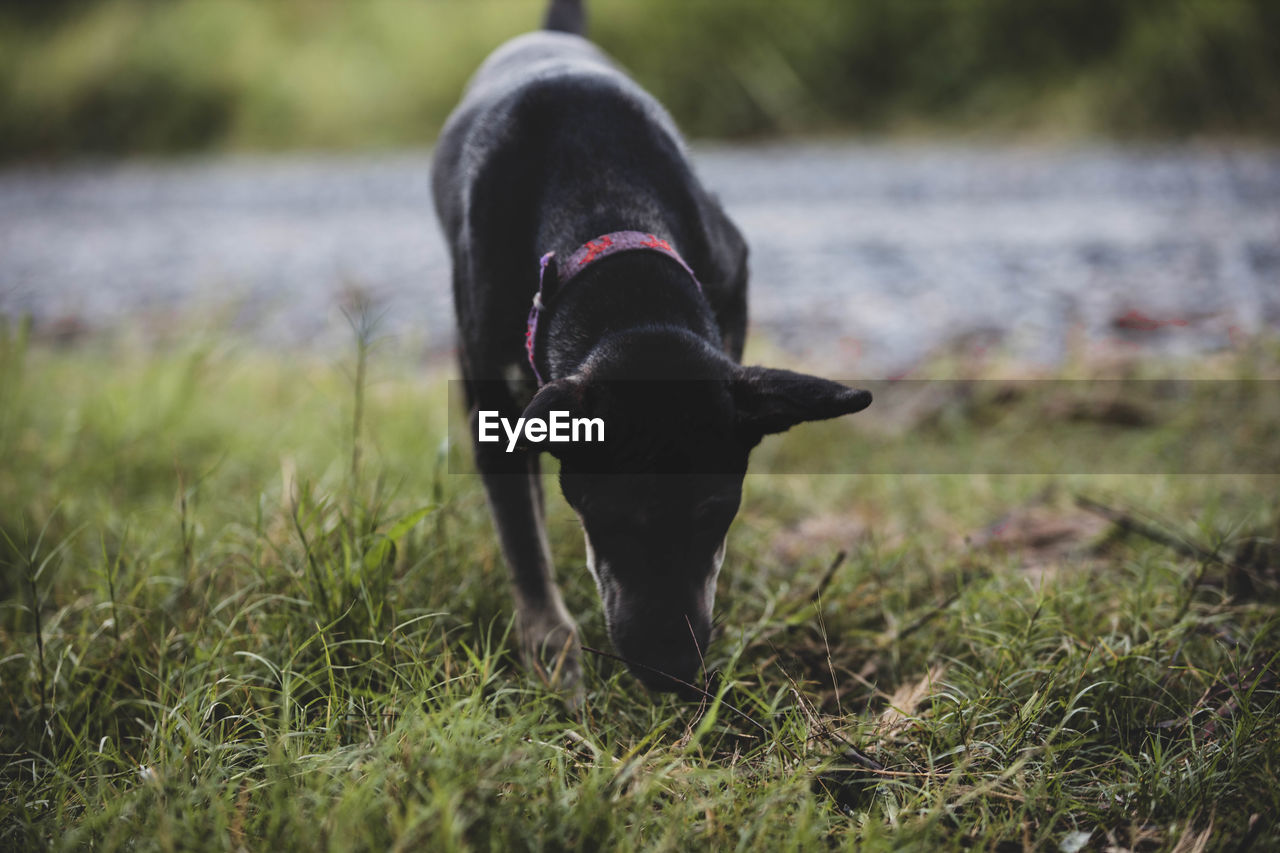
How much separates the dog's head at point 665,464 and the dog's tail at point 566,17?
9.37ft

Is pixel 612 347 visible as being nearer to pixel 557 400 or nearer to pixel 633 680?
pixel 557 400

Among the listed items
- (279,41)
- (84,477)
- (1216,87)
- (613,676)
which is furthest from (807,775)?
(279,41)

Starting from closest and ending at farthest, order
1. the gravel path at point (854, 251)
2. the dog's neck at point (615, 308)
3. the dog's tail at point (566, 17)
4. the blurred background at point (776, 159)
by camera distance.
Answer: the dog's neck at point (615, 308), the dog's tail at point (566, 17), the gravel path at point (854, 251), the blurred background at point (776, 159)

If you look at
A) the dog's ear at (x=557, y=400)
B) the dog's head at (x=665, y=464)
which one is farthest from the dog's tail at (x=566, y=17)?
the dog's ear at (x=557, y=400)

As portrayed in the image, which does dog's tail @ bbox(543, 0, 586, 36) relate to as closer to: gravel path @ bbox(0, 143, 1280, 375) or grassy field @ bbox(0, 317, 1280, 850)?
gravel path @ bbox(0, 143, 1280, 375)

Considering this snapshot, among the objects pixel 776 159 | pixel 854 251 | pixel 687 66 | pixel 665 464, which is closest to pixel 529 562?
pixel 665 464

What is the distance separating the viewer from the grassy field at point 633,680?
5.02 feet

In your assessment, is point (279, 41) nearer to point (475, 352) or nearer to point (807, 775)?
point (475, 352)

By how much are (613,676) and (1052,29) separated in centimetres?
1205

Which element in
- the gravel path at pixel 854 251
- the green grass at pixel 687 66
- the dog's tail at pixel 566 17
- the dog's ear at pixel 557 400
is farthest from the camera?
the green grass at pixel 687 66

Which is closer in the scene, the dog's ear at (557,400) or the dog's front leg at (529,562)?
the dog's ear at (557,400)

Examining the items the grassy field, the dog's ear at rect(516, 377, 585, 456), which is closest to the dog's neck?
the dog's ear at rect(516, 377, 585, 456)

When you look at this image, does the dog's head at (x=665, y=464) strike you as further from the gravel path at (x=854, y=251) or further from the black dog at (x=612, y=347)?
the gravel path at (x=854, y=251)

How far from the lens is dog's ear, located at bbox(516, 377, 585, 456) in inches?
67.5
